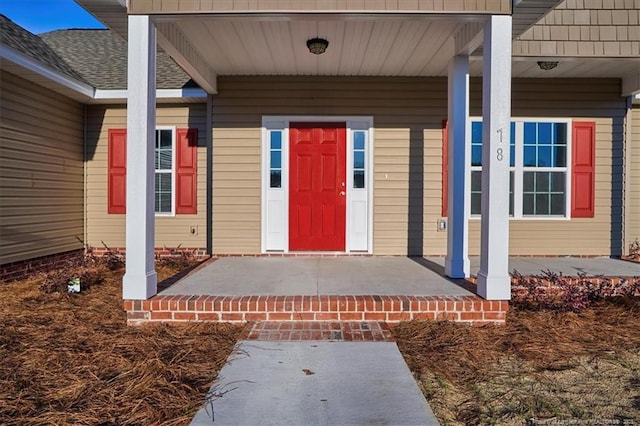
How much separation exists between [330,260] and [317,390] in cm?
357

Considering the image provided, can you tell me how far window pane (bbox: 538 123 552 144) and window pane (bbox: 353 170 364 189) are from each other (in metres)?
2.71

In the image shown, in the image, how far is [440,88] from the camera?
6492mm

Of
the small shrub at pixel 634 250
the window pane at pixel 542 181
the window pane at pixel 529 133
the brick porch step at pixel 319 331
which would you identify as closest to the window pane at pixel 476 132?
the window pane at pixel 529 133

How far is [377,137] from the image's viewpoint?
6523mm

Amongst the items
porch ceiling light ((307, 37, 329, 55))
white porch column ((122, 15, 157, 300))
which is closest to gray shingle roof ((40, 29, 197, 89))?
porch ceiling light ((307, 37, 329, 55))

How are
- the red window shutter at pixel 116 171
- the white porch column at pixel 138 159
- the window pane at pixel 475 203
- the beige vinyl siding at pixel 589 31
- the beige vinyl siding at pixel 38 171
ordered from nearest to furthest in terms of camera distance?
the white porch column at pixel 138 159 < the beige vinyl siding at pixel 589 31 < the beige vinyl siding at pixel 38 171 < the window pane at pixel 475 203 < the red window shutter at pixel 116 171

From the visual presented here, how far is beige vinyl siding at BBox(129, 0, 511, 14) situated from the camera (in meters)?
3.77

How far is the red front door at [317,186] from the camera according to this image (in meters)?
6.54

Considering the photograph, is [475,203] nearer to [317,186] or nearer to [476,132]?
[476,132]

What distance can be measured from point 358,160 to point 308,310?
3284 mm

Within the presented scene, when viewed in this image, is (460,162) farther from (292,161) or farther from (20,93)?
(20,93)

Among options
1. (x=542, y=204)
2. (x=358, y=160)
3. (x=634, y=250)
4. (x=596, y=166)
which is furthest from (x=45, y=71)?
(x=634, y=250)

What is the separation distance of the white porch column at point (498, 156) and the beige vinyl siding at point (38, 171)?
18.0 feet

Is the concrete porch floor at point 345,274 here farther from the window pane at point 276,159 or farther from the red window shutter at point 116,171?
the red window shutter at point 116,171
